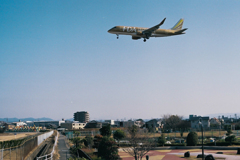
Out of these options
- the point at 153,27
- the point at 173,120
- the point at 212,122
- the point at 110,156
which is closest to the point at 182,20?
the point at 153,27

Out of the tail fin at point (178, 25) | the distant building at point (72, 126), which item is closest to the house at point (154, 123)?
the distant building at point (72, 126)

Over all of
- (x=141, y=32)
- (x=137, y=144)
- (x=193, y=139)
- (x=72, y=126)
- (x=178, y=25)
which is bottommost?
(x=72, y=126)

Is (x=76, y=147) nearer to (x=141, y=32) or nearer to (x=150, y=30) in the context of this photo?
(x=141, y=32)

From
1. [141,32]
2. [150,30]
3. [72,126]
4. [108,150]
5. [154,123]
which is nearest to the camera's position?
[108,150]

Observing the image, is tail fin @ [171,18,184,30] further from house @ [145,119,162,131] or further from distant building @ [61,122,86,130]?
distant building @ [61,122,86,130]

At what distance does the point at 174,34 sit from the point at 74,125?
401 ft

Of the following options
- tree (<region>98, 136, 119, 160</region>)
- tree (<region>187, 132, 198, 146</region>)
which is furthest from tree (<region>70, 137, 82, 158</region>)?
tree (<region>187, 132, 198, 146</region>)

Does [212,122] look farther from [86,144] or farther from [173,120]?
[86,144]

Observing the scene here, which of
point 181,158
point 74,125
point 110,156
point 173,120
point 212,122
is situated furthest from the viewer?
point 74,125

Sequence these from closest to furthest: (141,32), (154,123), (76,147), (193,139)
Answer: (141,32)
(76,147)
(193,139)
(154,123)

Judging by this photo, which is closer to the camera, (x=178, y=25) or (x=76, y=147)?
(x=76, y=147)

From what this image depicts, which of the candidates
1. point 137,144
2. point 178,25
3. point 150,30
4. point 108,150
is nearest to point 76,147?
point 108,150

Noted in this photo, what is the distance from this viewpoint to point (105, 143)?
37.8 metres

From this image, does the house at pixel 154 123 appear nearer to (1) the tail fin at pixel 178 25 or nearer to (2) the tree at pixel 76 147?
(2) the tree at pixel 76 147
